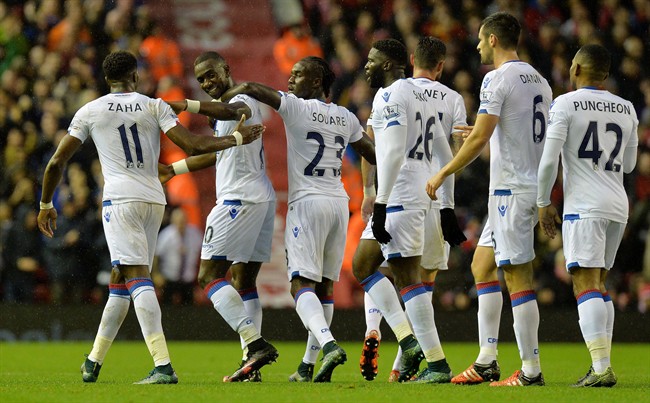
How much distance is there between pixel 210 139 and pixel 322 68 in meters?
1.21

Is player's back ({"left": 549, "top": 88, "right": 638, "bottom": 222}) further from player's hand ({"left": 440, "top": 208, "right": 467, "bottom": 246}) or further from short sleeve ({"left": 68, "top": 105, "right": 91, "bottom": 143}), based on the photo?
short sleeve ({"left": 68, "top": 105, "right": 91, "bottom": 143})

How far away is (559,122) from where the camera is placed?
7.77 metres

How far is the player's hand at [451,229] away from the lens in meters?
8.27

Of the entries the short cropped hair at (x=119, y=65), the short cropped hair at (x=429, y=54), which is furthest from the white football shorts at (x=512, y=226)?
the short cropped hair at (x=119, y=65)

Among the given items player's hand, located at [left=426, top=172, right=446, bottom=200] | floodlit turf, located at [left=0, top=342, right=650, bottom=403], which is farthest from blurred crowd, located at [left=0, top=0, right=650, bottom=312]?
player's hand, located at [left=426, top=172, right=446, bottom=200]

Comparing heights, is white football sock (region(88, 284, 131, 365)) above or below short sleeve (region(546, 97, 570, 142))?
below

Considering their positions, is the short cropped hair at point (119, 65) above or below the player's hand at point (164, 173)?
above

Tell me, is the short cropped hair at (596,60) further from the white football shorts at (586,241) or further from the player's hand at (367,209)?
the player's hand at (367,209)

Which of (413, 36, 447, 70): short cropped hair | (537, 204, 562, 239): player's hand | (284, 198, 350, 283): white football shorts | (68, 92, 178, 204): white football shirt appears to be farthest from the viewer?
(413, 36, 447, 70): short cropped hair

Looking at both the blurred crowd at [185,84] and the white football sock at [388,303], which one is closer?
the white football sock at [388,303]

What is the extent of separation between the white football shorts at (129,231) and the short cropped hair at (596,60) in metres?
3.18

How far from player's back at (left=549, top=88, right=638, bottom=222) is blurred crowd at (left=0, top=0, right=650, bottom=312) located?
725cm

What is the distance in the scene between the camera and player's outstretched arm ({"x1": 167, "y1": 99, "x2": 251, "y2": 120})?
8.38 meters

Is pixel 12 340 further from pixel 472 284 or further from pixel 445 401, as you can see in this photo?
pixel 445 401
